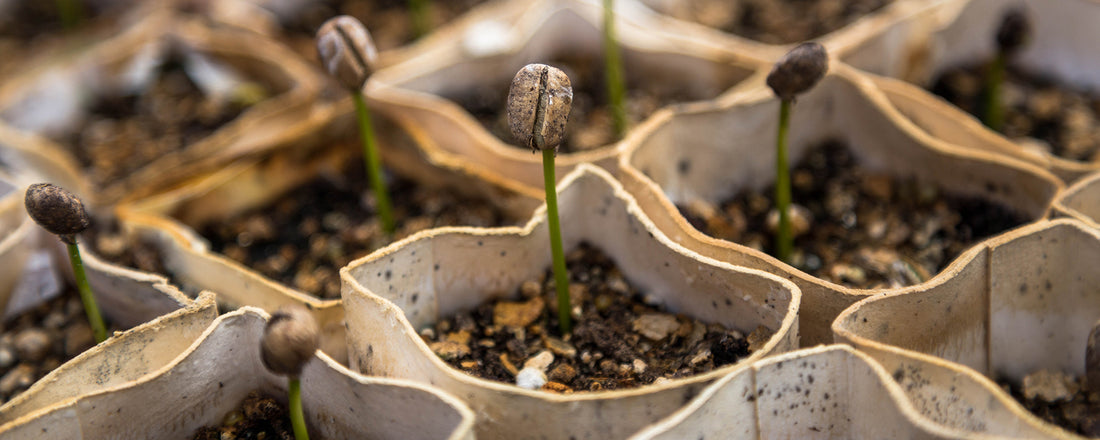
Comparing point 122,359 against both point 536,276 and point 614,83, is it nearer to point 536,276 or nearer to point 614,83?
point 536,276

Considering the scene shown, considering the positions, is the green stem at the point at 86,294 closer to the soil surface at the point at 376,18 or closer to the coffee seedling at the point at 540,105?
the coffee seedling at the point at 540,105

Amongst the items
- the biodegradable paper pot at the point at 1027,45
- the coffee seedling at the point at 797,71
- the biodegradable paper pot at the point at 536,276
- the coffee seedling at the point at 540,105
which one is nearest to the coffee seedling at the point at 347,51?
the biodegradable paper pot at the point at 536,276

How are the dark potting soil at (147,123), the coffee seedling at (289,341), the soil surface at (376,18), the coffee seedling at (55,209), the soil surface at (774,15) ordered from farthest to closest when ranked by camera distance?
the soil surface at (376,18)
the soil surface at (774,15)
the dark potting soil at (147,123)
the coffee seedling at (55,209)
the coffee seedling at (289,341)

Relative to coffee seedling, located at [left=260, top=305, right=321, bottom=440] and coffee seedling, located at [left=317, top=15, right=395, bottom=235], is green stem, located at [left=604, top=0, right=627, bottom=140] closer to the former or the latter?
coffee seedling, located at [left=317, top=15, right=395, bottom=235]

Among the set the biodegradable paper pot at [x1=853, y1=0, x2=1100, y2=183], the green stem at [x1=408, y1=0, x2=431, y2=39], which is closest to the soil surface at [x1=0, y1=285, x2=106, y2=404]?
the green stem at [x1=408, y1=0, x2=431, y2=39]

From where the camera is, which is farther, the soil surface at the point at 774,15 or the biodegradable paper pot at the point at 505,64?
the soil surface at the point at 774,15

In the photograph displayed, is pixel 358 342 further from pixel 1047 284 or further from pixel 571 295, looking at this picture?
pixel 1047 284
